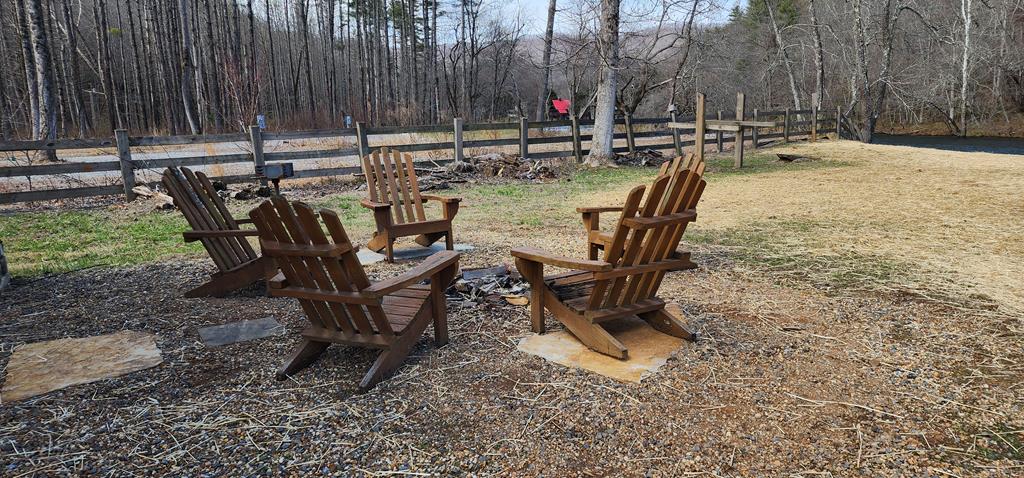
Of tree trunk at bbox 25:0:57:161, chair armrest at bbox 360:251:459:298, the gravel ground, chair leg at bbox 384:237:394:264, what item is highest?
tree trunk at bbox 25:0:57:161

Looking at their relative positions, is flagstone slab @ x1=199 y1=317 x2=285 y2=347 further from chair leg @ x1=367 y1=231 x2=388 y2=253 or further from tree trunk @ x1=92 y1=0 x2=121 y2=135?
tree trunk @ x1=92 y1=0 x2=121 y2=135

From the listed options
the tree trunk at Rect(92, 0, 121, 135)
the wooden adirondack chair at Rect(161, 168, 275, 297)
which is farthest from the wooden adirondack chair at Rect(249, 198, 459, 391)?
the tree trunk at Rect(92, 0, 121, 135)

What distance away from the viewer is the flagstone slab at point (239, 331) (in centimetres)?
338

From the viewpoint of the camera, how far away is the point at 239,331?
138 inches

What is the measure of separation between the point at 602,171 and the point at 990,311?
9556 millimetres

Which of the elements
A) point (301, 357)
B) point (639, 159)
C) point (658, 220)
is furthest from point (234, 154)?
point (658, 220)

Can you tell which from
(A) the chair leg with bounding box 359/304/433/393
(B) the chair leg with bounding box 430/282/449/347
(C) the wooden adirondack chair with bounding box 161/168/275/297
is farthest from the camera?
(C) the wooden adirondack chair with bounding box 161/168/275/297

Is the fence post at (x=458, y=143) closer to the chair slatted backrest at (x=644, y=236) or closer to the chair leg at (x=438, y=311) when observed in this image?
the chair leg at (x=438, y=311)

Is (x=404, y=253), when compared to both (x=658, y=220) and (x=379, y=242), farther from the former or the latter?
(x=658, y=220)

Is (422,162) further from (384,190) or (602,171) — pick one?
(384,190)

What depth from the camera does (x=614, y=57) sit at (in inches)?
493

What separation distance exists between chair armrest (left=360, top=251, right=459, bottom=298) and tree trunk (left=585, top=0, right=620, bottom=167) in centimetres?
1039

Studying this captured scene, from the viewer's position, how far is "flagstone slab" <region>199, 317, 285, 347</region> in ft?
11.1

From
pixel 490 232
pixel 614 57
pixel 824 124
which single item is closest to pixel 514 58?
pixel 824 124
